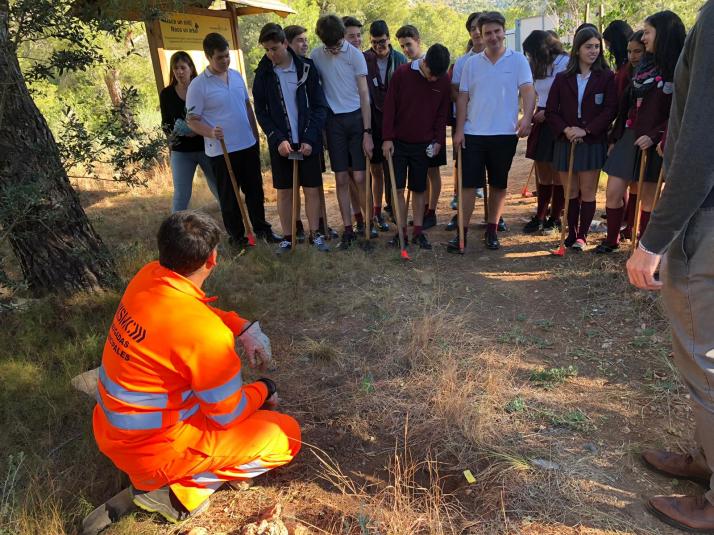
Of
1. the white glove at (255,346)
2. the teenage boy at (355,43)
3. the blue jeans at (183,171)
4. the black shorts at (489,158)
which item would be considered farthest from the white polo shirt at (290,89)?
the white glove at (255,346)

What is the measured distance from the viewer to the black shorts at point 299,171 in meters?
5.07

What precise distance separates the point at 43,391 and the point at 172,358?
1509 millimetres

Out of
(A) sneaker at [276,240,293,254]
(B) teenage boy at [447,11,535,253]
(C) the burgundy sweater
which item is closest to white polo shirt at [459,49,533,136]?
(B) teenage boy at [447,11,535,253]

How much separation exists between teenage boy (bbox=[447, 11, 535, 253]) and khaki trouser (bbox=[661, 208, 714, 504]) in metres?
3.13

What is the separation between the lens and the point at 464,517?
2107mm

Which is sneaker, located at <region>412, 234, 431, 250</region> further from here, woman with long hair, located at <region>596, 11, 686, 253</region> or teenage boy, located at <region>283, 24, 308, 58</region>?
teenage boy, located at <region>283, 24, 308, 58</region>

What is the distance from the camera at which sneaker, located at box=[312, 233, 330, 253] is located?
5.28 meters

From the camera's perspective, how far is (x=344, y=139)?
518 centimetres

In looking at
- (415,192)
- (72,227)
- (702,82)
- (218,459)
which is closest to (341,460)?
(218,459)

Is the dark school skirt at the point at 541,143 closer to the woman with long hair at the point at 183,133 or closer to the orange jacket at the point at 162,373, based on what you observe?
the woman with long hair at the point at 183,133

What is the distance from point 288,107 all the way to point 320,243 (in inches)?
53.7

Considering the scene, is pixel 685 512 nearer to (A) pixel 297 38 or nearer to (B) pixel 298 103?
(B) pixel 298 103

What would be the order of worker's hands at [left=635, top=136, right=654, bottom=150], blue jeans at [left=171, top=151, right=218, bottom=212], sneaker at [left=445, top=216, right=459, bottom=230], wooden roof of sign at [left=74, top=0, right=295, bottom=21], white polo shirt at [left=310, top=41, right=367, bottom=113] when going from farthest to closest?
sneaker at [left=445, top=216, right=459, bottom=230] < blue jeans at [left=171, top=151, right=218, bottom=212] < white polo shirt at [left=310, top=41, right=367, bottom=113] < worker's hands at [left=635, top=136, right=654, bottom=150] < wooden roof of sign at [left=74, top=0, right=295, bottom=21]

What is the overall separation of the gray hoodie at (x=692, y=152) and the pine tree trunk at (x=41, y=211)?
2984 mm
